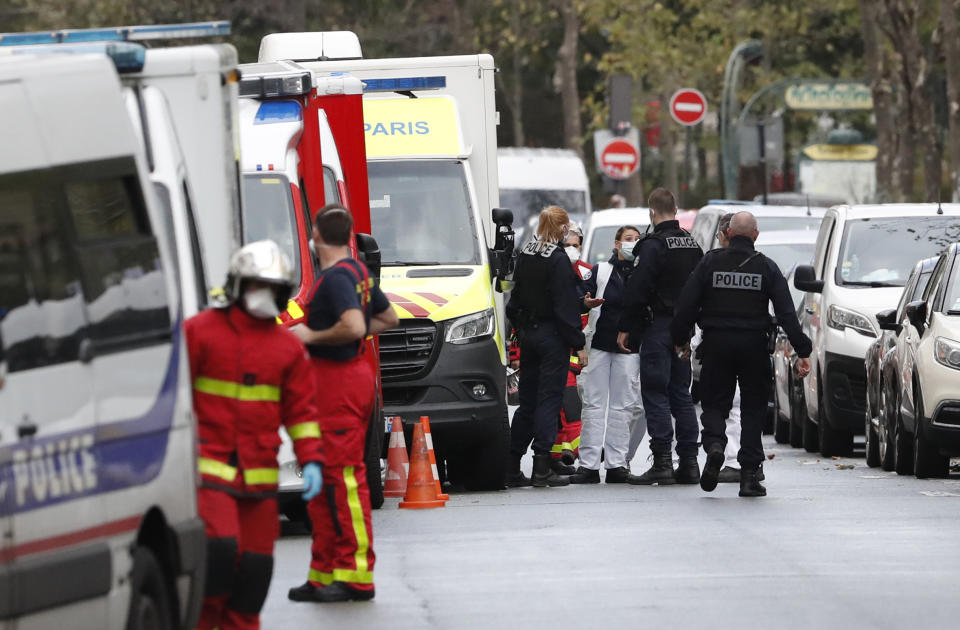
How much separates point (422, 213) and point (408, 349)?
1.56 m

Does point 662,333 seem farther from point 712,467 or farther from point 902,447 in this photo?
point 902,447

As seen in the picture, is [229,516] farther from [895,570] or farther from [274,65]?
[274,65]

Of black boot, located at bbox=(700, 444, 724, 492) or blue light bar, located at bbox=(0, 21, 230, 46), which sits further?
black boot, located at bbox=(700, 444, 724, 492)

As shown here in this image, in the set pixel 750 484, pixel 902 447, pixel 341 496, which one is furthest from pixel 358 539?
pixel 902 447

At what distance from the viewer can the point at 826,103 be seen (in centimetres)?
4422

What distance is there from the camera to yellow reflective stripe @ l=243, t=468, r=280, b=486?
7.96m

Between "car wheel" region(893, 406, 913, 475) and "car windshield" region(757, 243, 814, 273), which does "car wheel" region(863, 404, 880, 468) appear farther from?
"car windshield" region(757, 243, 814, 273)

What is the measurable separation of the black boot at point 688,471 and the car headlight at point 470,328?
1.57m

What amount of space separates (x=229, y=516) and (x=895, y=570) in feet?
12.4

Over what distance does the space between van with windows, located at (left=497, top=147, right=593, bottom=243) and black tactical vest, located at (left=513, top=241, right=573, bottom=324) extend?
20393mm

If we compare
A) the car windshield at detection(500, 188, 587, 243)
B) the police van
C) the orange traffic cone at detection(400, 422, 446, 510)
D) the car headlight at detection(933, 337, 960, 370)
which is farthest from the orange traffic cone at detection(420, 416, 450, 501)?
the car windshield at detection(500, 188, 587, 243)

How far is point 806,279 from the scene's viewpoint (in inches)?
696

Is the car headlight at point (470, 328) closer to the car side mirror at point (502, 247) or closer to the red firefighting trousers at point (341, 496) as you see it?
the car side mirror at point (502, 247)

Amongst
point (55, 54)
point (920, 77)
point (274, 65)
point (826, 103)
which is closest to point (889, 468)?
point (274, 65)
